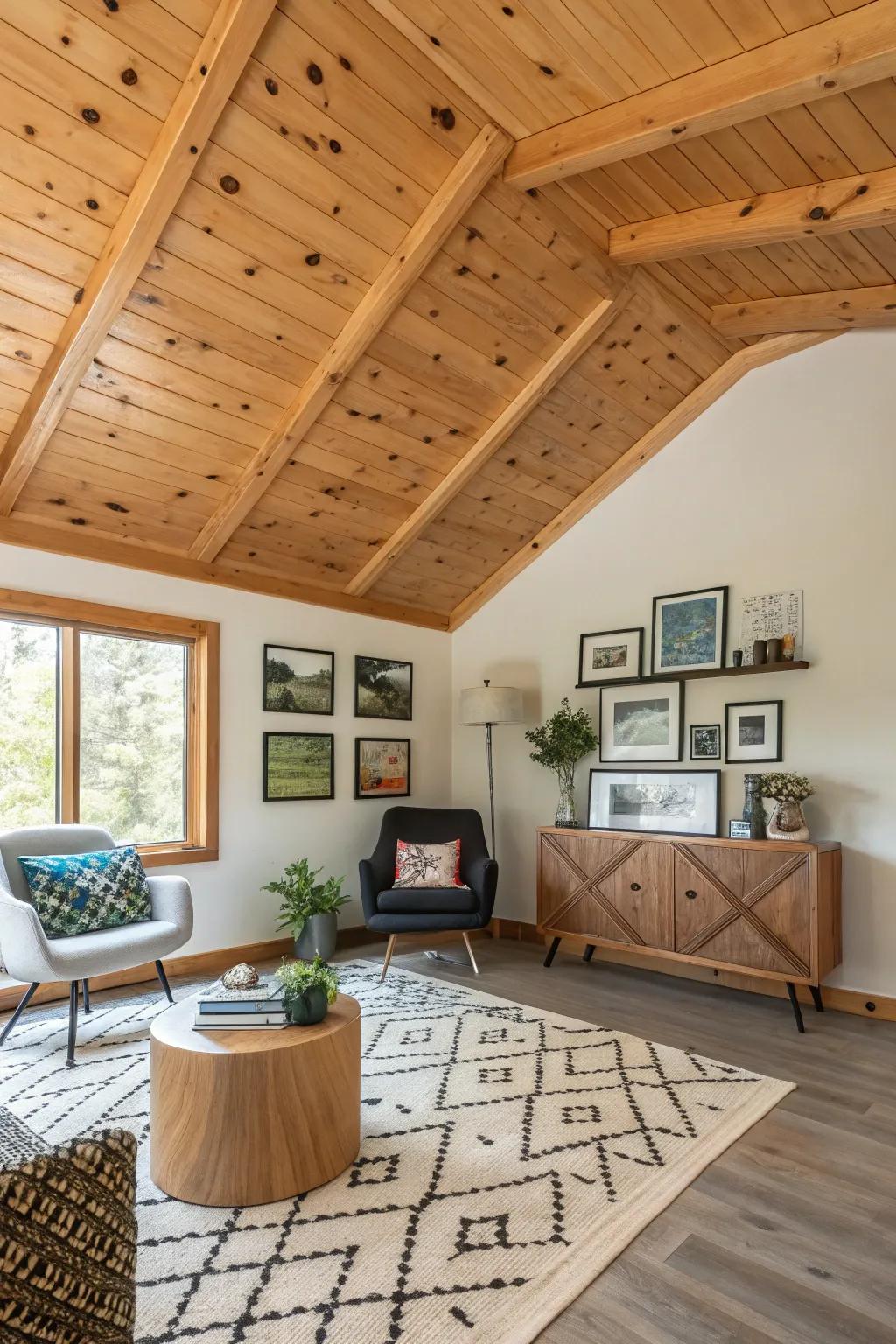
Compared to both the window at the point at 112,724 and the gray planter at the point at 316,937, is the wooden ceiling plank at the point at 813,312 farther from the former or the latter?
the gray planter at the point at 316,937

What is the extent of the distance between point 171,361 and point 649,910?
136 inches

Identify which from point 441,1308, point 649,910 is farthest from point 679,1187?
point 649,910

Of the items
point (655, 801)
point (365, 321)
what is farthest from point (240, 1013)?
point (655, 801)

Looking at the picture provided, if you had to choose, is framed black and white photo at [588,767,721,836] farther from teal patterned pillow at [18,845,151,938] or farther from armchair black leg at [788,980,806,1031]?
teal patterned pillow at [18,845,151,938]

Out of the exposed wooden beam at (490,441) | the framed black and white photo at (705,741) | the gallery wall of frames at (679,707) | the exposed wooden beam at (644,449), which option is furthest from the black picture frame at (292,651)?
the framed black and white photo at (705,741)

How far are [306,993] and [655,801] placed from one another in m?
2.76

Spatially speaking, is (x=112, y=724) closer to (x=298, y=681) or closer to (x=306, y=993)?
(x=298, y=681)

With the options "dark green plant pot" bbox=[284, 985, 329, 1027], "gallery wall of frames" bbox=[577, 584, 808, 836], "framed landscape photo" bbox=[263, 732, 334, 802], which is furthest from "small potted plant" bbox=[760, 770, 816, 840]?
"framed landscape photo" bbox=[263, 732, 334, 802]

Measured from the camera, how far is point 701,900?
13.3 feet

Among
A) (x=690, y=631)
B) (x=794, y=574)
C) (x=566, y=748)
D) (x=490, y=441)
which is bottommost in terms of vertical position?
(x=566, y=748)

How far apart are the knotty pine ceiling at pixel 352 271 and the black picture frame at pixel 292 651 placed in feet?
1.22

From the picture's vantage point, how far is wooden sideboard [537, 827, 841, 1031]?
374 centimetres

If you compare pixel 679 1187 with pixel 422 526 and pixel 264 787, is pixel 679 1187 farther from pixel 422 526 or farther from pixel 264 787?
pixel 422 526

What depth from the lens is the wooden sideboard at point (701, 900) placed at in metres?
3.74
